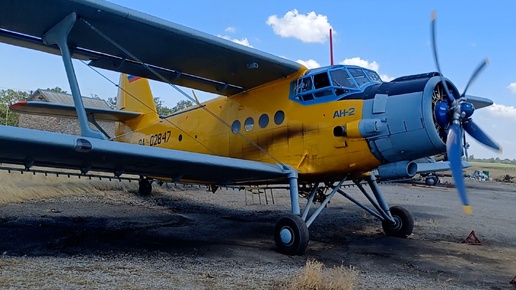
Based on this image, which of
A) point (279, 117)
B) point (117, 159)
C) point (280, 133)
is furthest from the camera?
point (279, 117)

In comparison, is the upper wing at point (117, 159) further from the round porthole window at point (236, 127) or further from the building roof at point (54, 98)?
the building roof at point (54, 98)

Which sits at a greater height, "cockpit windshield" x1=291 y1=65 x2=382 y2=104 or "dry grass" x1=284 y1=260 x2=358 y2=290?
"cockpit windshield" x1=291 y1=65 x2=382 y2=104

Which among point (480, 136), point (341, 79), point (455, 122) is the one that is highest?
point (341, 79)

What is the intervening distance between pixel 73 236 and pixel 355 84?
5915mm

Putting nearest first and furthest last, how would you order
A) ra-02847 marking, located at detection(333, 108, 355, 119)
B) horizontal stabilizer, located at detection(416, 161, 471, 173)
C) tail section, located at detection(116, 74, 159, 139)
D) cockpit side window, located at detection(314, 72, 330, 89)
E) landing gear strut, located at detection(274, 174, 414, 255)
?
landing gear strut, located at detection(274, 174, 414, 255) < ra-02847 marking, located at detection(333, 108, 355, 119) < cockpit side window, located at detection(314, 72, 330, 89) < horizontal stabilizer, located at detection(416, 161, 471, 173) < tail section, located at detection(116, 74, 159, 139)

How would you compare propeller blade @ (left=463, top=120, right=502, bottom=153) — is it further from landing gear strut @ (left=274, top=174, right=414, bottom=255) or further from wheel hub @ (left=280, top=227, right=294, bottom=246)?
wheel hub @ (left=280, top=227, right=294, bottom=246)

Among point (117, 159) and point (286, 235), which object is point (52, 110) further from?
point (286, 235)

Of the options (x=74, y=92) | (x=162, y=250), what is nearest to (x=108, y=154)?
(x=74, y=92)

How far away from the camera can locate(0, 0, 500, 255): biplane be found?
6.83 meters

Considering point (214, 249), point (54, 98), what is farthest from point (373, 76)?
point (54, 98)

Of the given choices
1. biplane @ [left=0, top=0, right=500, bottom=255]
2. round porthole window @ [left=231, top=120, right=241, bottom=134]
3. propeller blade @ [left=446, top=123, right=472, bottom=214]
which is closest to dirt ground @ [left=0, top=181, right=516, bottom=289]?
biplane @ [left=0, top=0, right=500, bottom=255]

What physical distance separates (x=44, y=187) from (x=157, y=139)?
586 cm

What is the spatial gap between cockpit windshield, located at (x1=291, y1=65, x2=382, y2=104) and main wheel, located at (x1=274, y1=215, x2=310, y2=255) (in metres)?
2.38

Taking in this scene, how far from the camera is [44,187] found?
49.5 feet
